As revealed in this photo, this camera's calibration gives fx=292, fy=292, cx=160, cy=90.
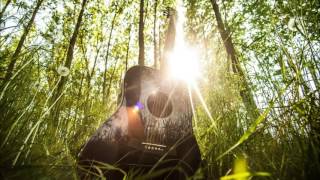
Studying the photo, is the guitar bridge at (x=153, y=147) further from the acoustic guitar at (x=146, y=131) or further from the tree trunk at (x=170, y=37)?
the tree trunk at (x=170, y=37)

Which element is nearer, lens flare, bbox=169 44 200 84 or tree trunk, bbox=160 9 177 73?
lens flare, bbox=169 44 200 84

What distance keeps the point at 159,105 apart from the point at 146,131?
0.28m

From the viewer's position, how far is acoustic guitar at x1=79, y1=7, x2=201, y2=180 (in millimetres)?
1745

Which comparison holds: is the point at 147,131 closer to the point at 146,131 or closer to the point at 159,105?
the point at 146,131

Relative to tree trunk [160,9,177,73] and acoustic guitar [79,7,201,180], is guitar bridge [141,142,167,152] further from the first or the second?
tree trunk [160,9,177,73]

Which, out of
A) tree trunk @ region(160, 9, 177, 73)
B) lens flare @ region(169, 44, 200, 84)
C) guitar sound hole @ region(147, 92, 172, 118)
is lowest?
guitar sound hole @ region(147, 92, 172, 118)

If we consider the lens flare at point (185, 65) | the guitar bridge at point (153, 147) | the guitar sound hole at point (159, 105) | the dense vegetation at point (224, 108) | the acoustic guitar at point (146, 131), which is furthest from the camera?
the lens flare at point (185, 65)

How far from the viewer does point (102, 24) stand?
16.4 metres

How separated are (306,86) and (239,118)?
62 cm

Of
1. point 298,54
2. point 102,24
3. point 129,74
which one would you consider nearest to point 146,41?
point 102,24

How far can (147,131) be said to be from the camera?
6.50 ft

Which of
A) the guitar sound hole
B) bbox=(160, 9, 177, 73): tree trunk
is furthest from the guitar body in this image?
bbox=(160, 9, 177, 73): tree trunk

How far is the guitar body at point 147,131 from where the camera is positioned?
5.76 feet

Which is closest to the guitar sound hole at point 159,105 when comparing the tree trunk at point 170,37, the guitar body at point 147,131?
the guitar body at point 147,131
